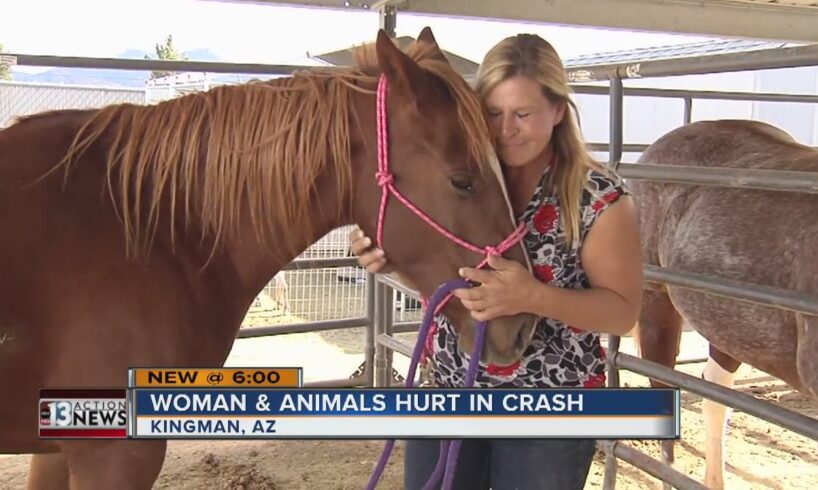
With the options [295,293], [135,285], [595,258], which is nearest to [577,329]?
[595,258]

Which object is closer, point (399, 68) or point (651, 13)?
point (399, 68)

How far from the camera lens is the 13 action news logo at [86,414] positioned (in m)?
1.45

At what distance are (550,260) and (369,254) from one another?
40 cm

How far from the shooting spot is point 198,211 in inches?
65.9

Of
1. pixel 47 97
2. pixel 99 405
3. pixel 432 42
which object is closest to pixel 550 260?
pixel 432 42

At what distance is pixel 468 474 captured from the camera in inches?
62.5

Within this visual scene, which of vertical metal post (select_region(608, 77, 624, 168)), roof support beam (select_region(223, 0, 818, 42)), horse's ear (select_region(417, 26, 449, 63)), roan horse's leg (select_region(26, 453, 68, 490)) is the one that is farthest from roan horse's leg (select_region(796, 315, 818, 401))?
roan horse's leg (select_region(26, 453, 68, 490))

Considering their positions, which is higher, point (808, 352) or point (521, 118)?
point (521, 118)

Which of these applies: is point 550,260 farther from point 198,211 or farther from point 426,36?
point 198,211

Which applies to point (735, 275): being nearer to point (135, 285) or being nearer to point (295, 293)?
point (135, 285)

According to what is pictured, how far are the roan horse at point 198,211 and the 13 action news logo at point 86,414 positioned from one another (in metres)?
0.04

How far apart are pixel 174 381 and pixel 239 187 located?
0.46 metres

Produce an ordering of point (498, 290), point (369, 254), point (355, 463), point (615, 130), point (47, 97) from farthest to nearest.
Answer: point (47, 97) → point (355, 463) → point (615, 130) → point (369, 254) → point (498, 290)

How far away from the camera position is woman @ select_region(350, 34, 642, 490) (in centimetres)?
141
